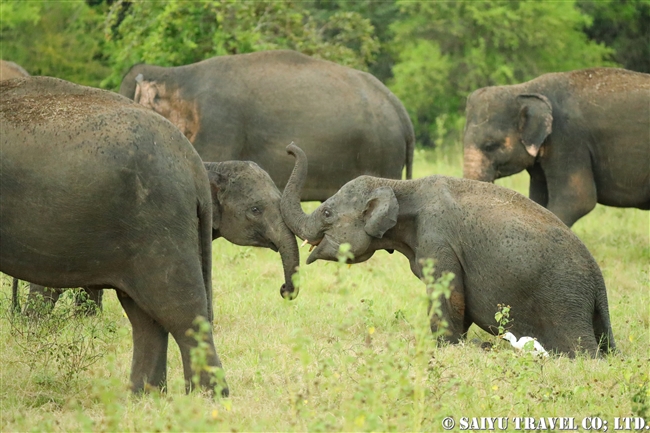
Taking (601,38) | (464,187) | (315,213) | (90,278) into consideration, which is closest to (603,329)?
(464,187)

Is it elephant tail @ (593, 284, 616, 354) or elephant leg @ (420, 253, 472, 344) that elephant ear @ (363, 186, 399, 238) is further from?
elephant tail @ (593, 284, 616, 354)

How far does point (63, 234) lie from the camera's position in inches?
208

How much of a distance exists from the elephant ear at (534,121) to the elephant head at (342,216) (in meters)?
3.44

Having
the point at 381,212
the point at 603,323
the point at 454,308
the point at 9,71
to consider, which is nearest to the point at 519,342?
A: the point at 454,308

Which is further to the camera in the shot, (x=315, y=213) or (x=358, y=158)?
(x=358, y=158)

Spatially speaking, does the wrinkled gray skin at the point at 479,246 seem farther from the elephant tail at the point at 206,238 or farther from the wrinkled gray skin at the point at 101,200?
the wrinkled gray skin at the point at 101,200

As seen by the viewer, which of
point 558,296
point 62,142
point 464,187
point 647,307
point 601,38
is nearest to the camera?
point 62,142

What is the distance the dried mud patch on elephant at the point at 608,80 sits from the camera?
10.7m

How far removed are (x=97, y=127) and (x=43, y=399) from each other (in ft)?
4.63

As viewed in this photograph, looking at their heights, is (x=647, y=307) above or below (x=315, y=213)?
below

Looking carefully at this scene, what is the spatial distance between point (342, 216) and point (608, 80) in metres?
4.23

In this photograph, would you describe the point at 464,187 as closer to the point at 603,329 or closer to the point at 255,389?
the point at 603,329

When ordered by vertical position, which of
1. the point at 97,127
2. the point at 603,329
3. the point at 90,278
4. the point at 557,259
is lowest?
the point at 603,329
